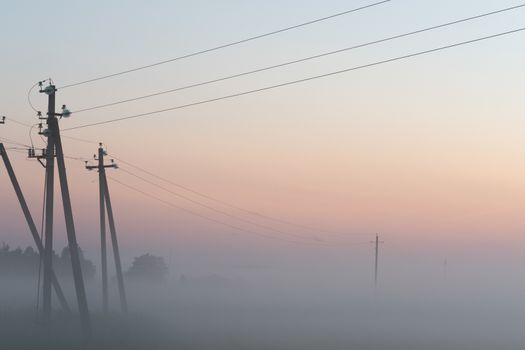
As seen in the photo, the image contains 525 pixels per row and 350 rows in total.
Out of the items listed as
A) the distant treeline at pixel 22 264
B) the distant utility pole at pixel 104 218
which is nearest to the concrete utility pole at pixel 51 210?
the distant utility pole at pixel 104 218

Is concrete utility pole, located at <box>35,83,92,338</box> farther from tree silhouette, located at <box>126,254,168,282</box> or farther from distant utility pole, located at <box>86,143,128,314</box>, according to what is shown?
tree silhouette, located at <box>126,254,168,282</box>

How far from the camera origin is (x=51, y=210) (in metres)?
43.0

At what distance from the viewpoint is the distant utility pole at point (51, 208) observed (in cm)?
4112

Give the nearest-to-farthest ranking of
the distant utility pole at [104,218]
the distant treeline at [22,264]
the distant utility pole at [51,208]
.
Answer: the distant utility pole at [51,208], the distant utility pole at [104,218], the distant treeline at [22,264]

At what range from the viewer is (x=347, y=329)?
7475 cm

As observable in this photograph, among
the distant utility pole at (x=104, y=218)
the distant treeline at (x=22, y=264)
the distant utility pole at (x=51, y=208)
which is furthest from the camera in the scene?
the distant treeline at (x=22, y=264)

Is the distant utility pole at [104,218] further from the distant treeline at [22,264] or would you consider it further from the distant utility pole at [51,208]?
the distant treeline at [22,264]

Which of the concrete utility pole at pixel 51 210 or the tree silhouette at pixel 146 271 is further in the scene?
the tree silhouette at pixel 146 271

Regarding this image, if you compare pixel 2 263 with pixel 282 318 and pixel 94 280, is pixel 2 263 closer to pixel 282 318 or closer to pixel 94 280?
pixel 94 280

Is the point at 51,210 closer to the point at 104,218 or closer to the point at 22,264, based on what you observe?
the point at 104,218

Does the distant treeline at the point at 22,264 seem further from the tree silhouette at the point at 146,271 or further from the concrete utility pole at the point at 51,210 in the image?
the concrete utility pole at the point at 51,210

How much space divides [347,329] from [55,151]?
40114 mm

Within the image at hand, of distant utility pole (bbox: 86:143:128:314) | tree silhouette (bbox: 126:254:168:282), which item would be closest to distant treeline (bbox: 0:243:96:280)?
tree silhouette (bbox: 126:254:168:282)

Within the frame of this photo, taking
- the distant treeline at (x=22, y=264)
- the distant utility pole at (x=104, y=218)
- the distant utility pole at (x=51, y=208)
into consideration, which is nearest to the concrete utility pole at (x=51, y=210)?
the distant utility pole at (x=51, y=208)
